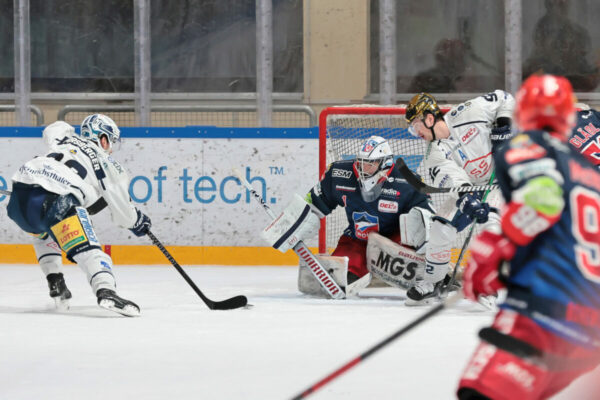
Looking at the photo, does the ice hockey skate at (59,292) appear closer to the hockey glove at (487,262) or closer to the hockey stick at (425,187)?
the hockey stick at (425,187)

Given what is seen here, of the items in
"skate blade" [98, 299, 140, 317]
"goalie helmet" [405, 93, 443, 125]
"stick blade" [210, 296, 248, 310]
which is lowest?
"stick blade" [210, 296, 248, 310]

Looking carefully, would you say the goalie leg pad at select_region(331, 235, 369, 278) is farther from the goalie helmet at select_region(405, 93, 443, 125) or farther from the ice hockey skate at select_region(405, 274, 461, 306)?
the goalie helmet at select_region(405, 93, 443, 125)

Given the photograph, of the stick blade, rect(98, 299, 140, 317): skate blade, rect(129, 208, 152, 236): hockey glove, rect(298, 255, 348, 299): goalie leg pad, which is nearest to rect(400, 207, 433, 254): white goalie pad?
→ rect(298, 255, 348, 299): goalie leg pad

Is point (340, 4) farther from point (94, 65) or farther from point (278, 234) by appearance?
point (278, 234)

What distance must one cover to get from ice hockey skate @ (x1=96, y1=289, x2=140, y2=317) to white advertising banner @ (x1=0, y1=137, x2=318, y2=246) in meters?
2.20

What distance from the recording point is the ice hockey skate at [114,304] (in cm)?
417

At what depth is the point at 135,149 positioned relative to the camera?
6512 millimetres

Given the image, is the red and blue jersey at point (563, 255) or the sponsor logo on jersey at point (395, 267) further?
the sponsor logo on jersey at point (395, 267)

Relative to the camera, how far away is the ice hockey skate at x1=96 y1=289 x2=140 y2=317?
4.17m

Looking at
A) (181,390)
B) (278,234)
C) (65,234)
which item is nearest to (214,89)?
(278,234)

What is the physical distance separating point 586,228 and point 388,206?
3.15 m

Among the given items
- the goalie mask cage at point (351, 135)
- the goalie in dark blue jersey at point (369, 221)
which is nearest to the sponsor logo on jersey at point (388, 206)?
the goalie in dark blue jersey at point (369, 221)

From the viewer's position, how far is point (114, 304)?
418 centimetres

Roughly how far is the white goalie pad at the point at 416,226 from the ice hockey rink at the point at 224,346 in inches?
11.4
